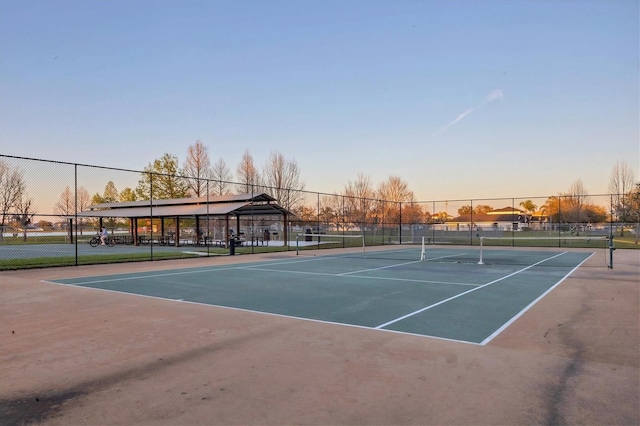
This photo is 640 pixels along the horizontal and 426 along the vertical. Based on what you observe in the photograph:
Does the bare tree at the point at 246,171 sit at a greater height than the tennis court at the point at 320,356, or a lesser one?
greater

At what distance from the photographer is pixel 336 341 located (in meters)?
5.64

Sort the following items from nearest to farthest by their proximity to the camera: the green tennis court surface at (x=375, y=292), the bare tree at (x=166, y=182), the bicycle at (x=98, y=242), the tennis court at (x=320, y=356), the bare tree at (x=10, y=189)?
→ the tennis court at (x=320, y=356) < the green tennis court surface at (x=375, y=292) < the bare tree at (x=10, y=189) < the bicycle at (x=98, y=242) < the bare tree at (x=166, y=182)

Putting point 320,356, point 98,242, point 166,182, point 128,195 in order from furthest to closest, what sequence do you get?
point 128,195
point 166,182
point 98,242
point 320,356

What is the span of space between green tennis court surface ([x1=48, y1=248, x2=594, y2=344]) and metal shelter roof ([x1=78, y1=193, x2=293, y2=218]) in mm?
14165

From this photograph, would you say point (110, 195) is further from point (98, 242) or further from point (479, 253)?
point (479, 253)

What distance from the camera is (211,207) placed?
32375 mm

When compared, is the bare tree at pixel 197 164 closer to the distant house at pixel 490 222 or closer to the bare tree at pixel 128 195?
the bare tree at pixel 128 195

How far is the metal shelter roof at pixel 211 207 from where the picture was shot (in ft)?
97.1

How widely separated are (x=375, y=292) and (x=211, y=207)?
80.6 feet

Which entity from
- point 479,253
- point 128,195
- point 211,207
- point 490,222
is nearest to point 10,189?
point 211,207

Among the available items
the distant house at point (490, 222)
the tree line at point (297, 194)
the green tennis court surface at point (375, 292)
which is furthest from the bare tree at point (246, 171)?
the green tennis court surface at point (375, 292)

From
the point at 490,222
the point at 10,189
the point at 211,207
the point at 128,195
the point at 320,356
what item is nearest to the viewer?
the point at 320,356

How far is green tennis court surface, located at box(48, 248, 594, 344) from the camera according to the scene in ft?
22.7

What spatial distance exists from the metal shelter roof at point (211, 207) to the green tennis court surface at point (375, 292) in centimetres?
1417
